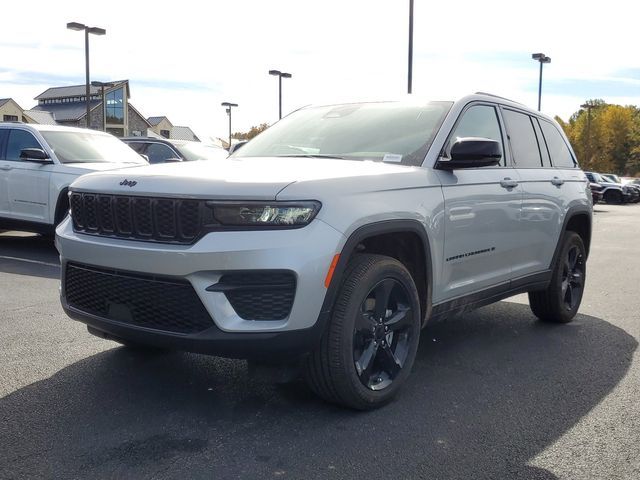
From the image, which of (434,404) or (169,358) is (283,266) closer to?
(434,404)

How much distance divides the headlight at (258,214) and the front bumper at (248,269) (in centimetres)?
5

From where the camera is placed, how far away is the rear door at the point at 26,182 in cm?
951

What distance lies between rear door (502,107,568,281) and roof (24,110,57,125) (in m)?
69.3

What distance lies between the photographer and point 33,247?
10594mm

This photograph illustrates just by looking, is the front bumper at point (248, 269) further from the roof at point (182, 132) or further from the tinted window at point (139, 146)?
the roof at point (182, 132)

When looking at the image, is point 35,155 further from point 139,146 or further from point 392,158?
point 392,158

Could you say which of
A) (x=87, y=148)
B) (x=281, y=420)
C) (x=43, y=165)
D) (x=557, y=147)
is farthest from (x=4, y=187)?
(x=281, y=420)

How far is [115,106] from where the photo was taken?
2790 inches

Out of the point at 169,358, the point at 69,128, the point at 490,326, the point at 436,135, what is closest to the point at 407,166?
the point at 436,135

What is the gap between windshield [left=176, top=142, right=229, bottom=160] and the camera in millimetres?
12773

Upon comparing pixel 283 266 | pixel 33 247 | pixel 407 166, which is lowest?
pixel 33 247

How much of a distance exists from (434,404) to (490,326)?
2.20 m

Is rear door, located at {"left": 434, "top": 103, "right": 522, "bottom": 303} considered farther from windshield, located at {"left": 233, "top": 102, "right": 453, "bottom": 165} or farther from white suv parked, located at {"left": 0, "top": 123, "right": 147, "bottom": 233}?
white suv parked, located at {"left": 0, "top": 123, "right": 147, "bottom": 233}

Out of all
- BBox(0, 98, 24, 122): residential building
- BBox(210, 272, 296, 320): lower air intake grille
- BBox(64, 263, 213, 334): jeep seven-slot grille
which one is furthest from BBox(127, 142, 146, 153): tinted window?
BBox(0, 98, 24, 122): residential building
